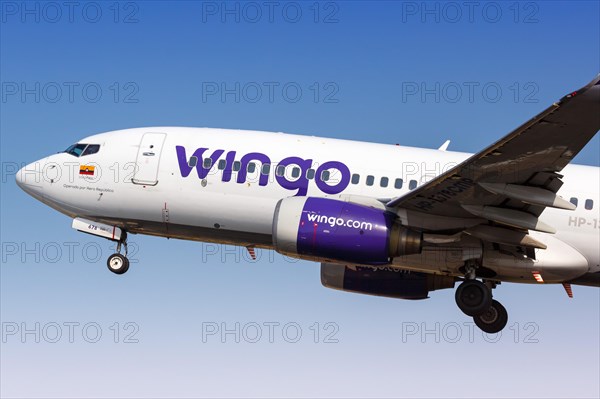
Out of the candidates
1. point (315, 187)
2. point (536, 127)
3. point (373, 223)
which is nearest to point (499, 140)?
point (536, 127)

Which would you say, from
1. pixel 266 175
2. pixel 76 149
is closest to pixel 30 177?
pixel 76 149

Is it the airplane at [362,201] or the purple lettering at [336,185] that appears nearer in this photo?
the airplane at [362,201]

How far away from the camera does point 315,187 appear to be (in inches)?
1040

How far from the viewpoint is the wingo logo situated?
2642 cm

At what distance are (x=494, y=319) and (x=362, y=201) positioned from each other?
5867 mm

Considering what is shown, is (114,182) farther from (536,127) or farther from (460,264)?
(536,127)

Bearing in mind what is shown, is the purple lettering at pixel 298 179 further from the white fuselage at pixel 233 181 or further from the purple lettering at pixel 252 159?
the purple lettering at pixel 252 159

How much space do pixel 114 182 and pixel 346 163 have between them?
20.8 feet

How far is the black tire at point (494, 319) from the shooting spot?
28.5 meters

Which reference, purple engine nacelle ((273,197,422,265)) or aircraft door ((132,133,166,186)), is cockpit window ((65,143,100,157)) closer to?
aircraft door ((132,133,166,186))

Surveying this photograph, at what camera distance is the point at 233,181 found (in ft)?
88.4

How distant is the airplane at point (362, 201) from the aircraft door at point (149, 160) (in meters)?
0.04

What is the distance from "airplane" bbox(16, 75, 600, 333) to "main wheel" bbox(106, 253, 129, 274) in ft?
0.14

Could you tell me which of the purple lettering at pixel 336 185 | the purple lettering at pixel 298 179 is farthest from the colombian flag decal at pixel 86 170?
the purple lettering at pixel 336 185
